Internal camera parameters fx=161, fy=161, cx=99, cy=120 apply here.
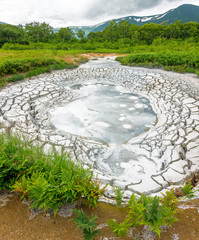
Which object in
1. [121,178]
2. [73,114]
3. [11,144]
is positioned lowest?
[121,178]

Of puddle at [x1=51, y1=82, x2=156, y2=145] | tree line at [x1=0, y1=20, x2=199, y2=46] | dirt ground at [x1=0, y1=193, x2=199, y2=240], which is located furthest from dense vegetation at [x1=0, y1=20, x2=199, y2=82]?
dirt ground at [x1=0, y1=193, x2=199, y2=240]

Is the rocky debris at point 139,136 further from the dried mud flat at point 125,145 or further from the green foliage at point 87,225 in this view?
the green foliage at point 87,225

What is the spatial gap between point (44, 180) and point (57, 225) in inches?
17.7

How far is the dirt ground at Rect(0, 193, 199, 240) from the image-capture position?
58.3 inches

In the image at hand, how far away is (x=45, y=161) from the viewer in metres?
2.08

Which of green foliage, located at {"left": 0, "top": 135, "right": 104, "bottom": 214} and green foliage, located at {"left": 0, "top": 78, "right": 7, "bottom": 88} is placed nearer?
green foliage, located at {"left": 0, "top": 135, "right": 104, "bottom": 214}

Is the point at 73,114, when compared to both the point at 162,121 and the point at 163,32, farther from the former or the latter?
the point at 163,32

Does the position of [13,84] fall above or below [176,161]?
above

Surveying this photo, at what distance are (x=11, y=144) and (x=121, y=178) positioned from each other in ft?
6.04

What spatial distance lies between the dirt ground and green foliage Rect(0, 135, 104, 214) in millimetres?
128

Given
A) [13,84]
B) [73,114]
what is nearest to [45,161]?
[73,114]

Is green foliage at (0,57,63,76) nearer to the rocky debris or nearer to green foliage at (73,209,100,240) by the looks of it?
the rocky debris

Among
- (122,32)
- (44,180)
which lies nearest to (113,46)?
(122,32)

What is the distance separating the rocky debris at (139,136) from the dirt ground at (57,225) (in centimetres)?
81
